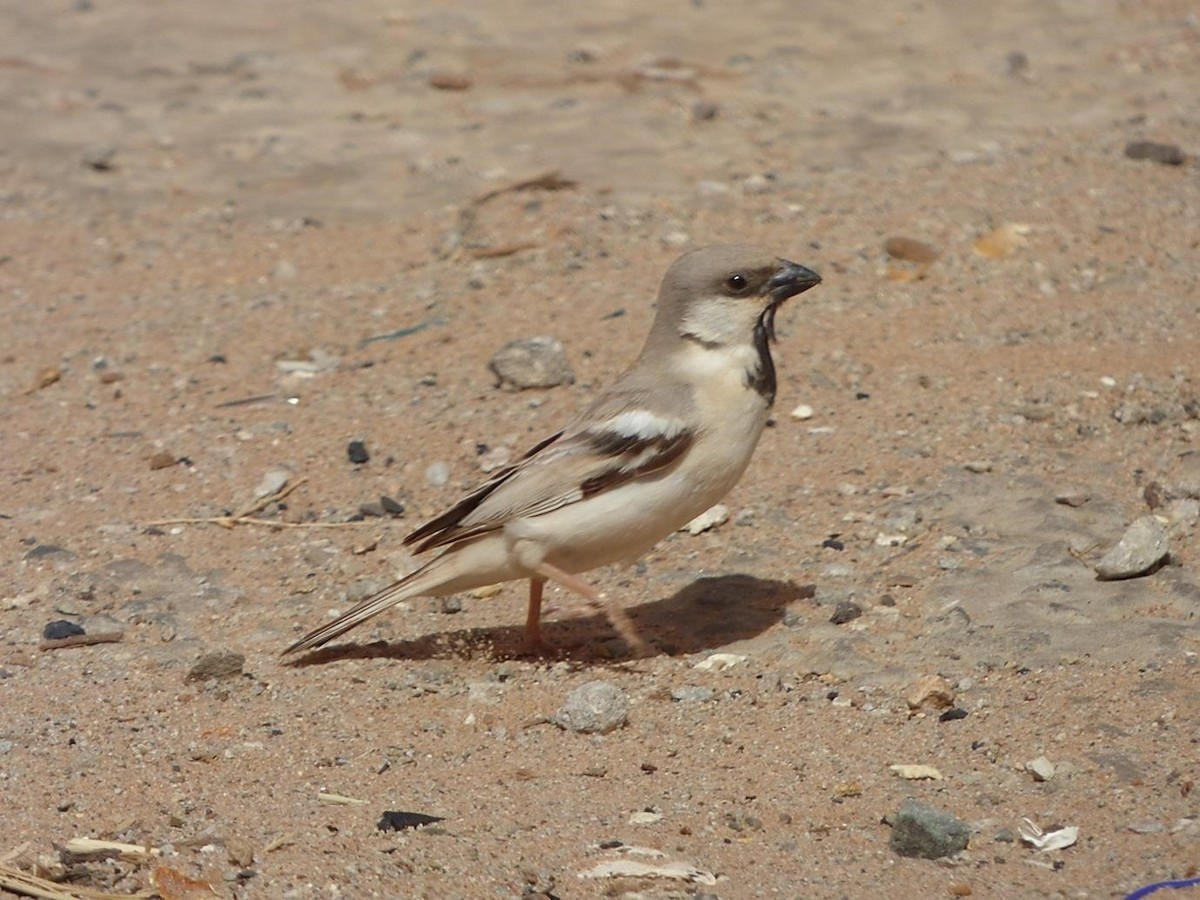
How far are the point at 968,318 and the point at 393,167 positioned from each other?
434cm

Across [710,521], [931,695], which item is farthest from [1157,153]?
[931,695]

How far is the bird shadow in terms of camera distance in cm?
559

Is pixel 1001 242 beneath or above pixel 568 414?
above

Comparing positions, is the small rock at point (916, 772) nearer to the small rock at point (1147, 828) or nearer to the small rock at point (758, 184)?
the small rock at point (1147, 828)

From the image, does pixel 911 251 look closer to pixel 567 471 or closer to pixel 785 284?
pixel 785 284

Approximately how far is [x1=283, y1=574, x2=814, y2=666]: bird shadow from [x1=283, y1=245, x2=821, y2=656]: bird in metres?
0.14

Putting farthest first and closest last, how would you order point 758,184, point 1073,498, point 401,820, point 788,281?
point 758,184 < point 1073,498 < point 788,281 < point 401,820

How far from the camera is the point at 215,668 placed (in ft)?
17.3

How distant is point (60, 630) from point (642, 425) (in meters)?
2.17

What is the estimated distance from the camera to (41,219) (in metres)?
10.2

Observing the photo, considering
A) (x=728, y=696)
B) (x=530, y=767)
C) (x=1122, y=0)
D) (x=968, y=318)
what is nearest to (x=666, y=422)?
(x=728, y=696)

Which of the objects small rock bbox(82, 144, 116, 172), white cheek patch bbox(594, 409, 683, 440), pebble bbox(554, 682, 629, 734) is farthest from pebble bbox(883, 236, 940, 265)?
small rock bbox(82, 144, 116, 172)

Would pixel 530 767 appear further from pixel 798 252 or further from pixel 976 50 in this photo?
pixel 976 50

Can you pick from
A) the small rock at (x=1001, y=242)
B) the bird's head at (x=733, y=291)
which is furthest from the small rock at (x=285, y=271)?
the bird's head at (x=733, y=291)
